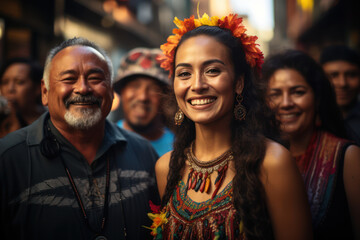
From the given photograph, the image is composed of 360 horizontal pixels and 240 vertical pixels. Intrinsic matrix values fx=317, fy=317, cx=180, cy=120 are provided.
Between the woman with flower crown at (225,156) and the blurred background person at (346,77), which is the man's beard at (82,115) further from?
the blurred background person at (346,77)

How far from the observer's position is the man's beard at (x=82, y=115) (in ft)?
8.30

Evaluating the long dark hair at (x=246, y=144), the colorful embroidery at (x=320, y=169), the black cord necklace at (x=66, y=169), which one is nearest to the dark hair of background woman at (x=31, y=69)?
the black cord necklace at (x=66, y=169)

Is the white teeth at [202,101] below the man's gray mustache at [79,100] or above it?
below

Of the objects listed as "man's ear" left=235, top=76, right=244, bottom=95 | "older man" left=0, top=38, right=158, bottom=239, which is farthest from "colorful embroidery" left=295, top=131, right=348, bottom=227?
"older man" left=0, top=38, right=158, bottom=239

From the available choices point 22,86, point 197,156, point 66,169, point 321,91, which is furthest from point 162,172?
point 22,86

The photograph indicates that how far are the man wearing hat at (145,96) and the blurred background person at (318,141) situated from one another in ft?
5.16

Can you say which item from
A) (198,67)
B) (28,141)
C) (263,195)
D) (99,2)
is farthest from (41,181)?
(99,2)

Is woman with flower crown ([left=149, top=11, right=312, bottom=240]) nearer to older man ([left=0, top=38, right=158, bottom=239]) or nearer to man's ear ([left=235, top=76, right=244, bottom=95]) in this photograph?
man's ear ([left=235, top=76, right=244, bottom=95])

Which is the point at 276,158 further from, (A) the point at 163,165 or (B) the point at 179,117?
(A) the point at 163,165

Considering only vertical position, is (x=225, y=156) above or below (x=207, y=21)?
below

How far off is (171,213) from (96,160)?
81 cm

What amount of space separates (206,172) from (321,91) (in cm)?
149

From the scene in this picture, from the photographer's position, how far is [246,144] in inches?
83.8

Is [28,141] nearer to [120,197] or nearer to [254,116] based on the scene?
[120,197]
